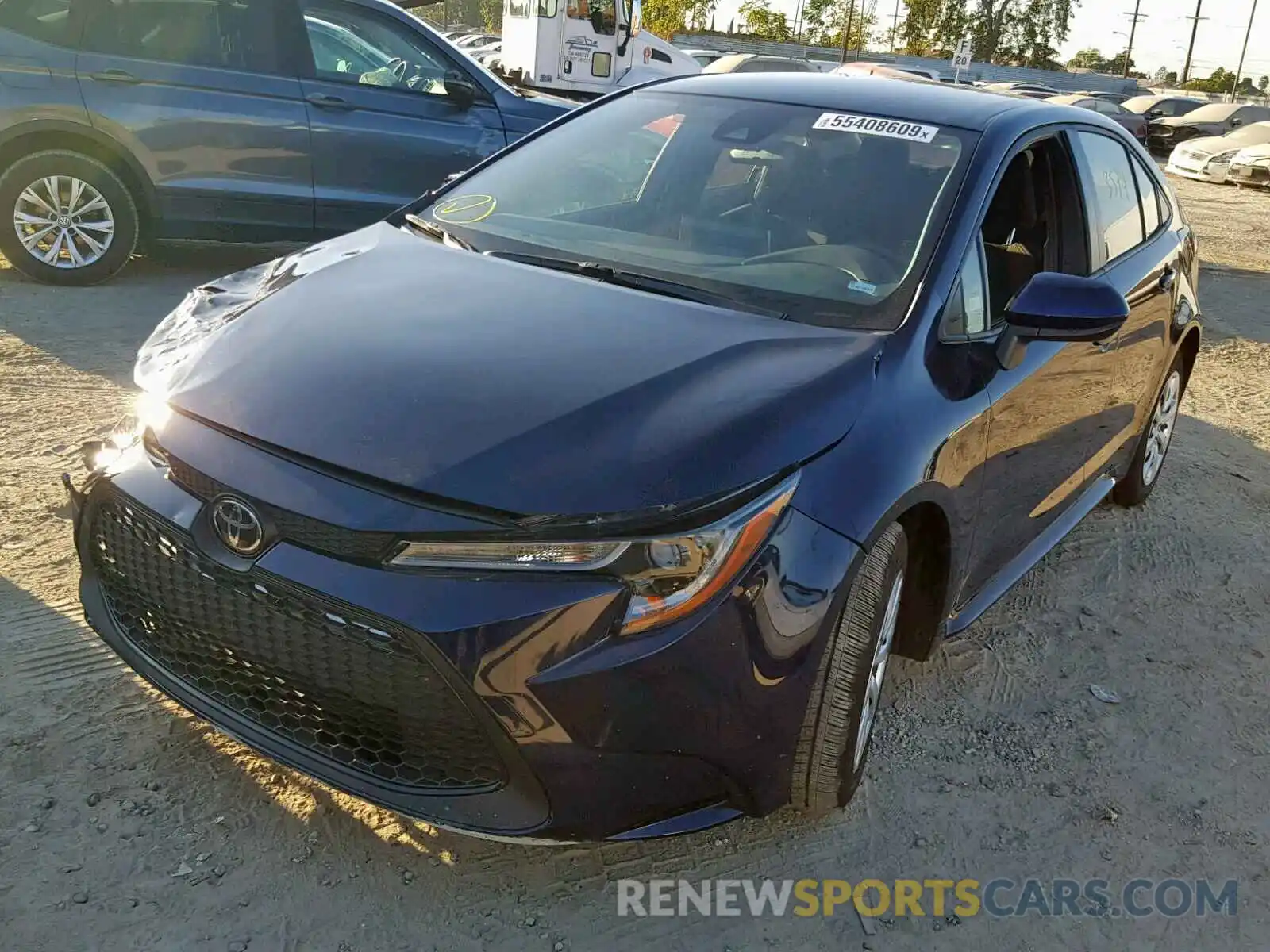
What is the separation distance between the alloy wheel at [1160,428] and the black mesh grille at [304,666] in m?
3.56

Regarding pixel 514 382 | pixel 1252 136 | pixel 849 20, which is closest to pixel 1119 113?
pixel 1252 136

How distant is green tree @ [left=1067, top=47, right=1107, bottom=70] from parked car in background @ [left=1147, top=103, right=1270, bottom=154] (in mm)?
69931

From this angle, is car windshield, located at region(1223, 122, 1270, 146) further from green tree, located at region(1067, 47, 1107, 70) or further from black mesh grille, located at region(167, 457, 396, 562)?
green tree, located at region(1067, 47, 1107, 70)

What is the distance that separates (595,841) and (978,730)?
1432 millimetres

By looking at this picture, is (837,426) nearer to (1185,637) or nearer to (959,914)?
(959,914)

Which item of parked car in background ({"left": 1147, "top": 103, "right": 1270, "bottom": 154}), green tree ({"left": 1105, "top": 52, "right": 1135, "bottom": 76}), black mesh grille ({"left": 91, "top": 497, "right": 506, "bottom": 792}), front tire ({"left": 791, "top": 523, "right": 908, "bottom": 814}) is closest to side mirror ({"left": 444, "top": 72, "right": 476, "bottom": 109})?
black mesh grille ({"left": 91, "top": 497, "right": 506, "bottom": 792})

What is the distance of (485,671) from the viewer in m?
1.96

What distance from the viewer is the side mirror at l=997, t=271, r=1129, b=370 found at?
2793 millimetres

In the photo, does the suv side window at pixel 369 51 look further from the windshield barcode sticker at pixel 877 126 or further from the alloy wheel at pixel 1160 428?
the alloy wheel at pixel 1160 428

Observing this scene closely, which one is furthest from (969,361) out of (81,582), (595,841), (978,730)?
(81,582)

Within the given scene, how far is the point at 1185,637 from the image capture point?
3.79 meters

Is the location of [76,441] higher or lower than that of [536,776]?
lower

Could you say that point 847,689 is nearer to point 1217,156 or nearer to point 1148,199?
point 1148,199

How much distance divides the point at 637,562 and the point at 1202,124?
31.5 metres
